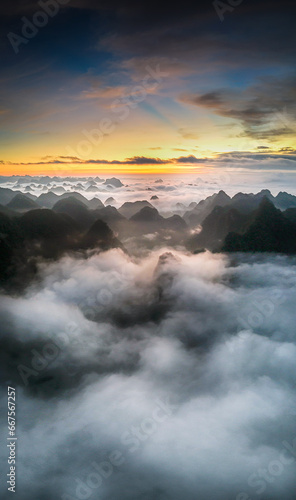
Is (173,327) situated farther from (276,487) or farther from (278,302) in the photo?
(276,487)

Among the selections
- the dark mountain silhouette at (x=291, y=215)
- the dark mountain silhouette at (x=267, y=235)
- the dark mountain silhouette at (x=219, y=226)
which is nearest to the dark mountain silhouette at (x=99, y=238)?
the dark mountain silhouette at (x=219, y=226)

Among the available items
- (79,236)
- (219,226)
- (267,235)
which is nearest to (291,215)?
(267,235)

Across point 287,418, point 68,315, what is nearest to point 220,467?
point 287,418

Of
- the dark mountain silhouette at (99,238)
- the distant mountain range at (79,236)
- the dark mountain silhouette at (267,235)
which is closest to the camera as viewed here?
the distant mountain range at (79,236)

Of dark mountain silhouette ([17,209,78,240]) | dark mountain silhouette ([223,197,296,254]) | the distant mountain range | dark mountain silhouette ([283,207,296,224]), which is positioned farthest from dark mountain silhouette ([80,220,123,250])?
dark mountain silhouette ([283,207,296,224])

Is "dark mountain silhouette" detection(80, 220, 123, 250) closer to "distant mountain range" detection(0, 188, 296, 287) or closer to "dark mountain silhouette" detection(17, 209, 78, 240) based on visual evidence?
"distant mountain range" detection(0, 188, 296, 287)

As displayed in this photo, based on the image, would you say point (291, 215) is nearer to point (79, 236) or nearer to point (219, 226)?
point (219, 226)

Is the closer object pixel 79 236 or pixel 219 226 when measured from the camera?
pixel 79 236

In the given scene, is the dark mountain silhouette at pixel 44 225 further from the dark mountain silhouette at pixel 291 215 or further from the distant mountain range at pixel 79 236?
the dark mountain silhouette at pixel 291 215
